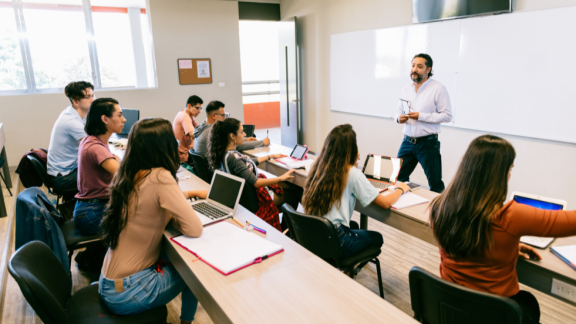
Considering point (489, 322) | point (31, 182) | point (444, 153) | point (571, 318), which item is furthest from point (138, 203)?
point (444, 153)

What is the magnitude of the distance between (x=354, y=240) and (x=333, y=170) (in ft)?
1.40

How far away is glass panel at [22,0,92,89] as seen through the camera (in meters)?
5.42

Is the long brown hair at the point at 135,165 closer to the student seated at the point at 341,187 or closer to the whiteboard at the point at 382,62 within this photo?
the student seated at the point at 341,187

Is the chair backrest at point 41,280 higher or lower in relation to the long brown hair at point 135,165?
lower

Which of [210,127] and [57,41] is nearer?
[210,127]

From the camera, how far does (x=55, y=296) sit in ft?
4.77

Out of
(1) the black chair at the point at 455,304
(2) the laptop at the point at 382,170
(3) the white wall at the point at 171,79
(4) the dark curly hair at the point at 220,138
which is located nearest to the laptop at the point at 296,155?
(4) the dark curly hair at the point at 220,138

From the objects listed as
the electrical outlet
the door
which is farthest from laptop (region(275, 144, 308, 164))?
the door

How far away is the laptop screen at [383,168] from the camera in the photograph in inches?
96.4

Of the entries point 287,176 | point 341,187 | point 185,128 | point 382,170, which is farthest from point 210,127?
point 341,187

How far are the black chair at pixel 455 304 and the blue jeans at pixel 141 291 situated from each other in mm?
1046

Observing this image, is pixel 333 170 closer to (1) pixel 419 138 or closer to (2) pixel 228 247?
(2) pixel 228 247

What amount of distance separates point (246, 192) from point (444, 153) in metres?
2.71

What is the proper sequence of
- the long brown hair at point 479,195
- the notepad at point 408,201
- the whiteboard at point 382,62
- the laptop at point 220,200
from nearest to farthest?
the long brown hair at point 479,195 < the laptop at point 220,200 < the notepad at point 408,201 < the whiteboard at point 382,62
